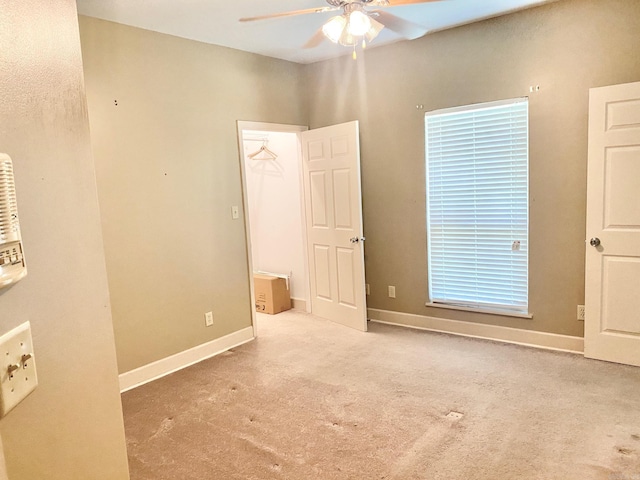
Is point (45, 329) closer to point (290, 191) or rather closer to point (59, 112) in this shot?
point (59, 112)

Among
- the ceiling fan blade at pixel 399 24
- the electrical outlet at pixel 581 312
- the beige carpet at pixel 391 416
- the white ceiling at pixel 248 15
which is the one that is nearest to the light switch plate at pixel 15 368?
the beige carpet at pixel 391 416

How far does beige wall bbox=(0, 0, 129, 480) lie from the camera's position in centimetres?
72

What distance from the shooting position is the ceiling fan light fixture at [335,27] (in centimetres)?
253

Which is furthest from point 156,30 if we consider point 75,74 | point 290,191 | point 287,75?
point 75,74

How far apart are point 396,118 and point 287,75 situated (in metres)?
1.26

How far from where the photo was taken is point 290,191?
17.0 feet

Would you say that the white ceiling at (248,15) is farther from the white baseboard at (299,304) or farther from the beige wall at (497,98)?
the white baseboard at (299,304)

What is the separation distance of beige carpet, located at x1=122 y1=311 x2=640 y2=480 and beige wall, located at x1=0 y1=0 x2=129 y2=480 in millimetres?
1642

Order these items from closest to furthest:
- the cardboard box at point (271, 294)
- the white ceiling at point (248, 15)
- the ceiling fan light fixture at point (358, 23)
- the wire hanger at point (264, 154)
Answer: the ceiling fan light fixture at point (358, 23), the white ceiling at point (248, 15), the cardboard box at point (271, 294), the wire hanger at point (264, 154)

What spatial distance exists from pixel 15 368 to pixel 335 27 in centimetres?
243

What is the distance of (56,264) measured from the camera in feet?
2.72

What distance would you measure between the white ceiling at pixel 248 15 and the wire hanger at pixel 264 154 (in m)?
1.39

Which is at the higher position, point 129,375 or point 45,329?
point 45,329

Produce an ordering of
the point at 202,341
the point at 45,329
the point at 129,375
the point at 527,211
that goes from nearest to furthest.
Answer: the point at 45,329 → the point at 129,375 → the point at 527,211 → the point at 202,341
